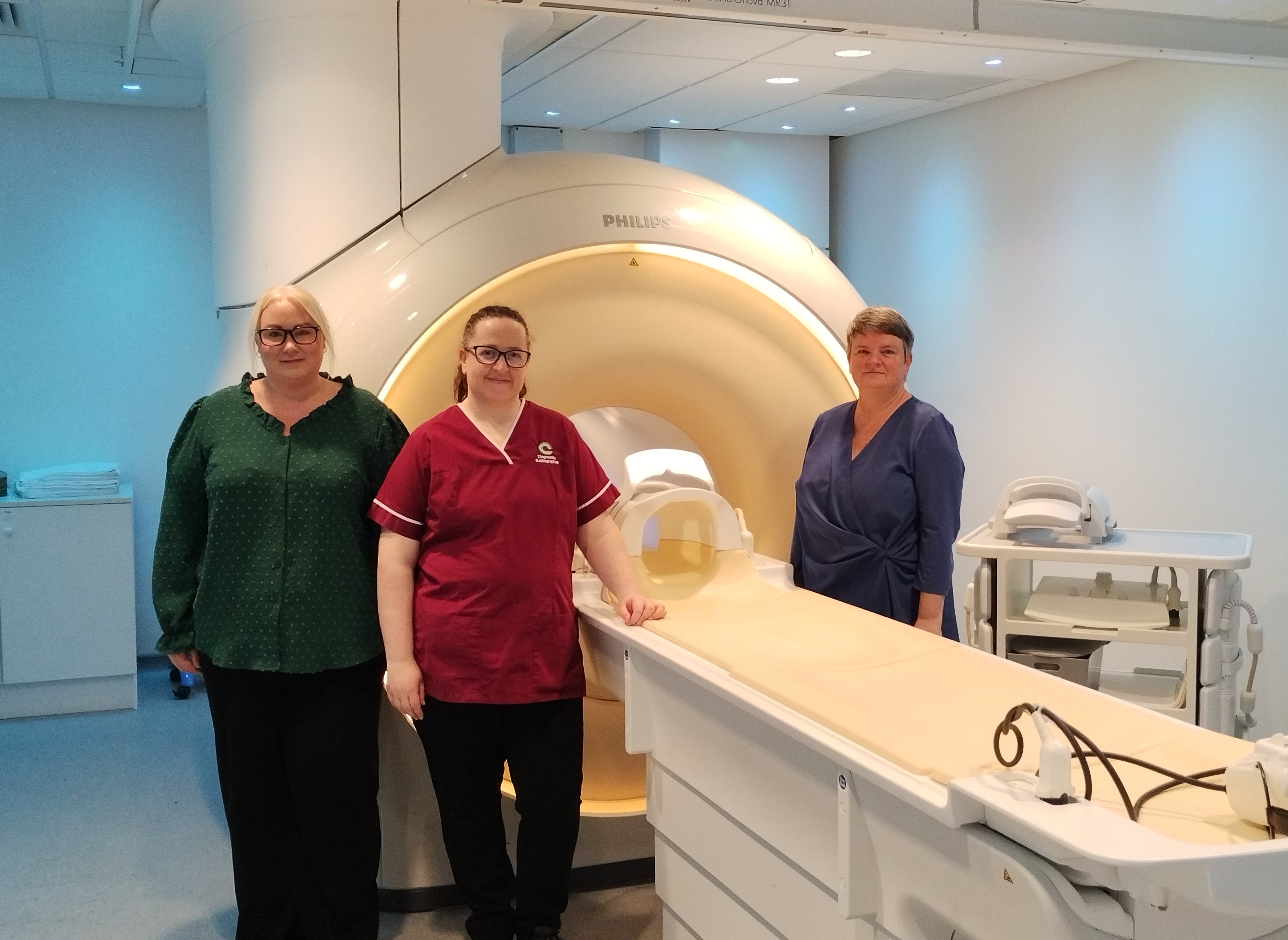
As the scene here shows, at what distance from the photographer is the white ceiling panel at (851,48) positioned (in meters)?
3.28

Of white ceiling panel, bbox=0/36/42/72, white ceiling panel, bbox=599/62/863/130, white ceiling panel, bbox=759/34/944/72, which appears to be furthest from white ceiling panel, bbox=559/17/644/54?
white ceiling panel, bbox=0/36/42/72

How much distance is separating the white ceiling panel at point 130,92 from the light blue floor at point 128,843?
1969 millimetres

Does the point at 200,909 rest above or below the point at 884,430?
below

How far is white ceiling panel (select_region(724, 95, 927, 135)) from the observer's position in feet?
14.1

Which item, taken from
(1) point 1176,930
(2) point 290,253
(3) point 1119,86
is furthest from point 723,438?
(3) point 1119,86

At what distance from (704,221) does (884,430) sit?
0.67m

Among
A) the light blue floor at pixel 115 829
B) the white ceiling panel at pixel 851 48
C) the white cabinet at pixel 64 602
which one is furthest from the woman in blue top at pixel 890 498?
the white cabinet at pixel 64 602

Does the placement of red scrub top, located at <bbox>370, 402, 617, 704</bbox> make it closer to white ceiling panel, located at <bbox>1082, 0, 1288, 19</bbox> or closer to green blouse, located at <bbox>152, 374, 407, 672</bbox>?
green blouse, located at <bbox>152, 374, 407, 672</bbox>

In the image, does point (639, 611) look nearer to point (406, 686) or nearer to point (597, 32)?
point (406, 686)

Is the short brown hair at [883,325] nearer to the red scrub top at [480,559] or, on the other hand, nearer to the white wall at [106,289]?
the red scrub top at [480,559]

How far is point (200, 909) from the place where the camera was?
255cm

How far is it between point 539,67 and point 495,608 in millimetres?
2168

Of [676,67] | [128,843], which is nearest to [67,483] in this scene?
[128,843]

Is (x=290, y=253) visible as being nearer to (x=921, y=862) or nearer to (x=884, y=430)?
(x=884, y=430)
